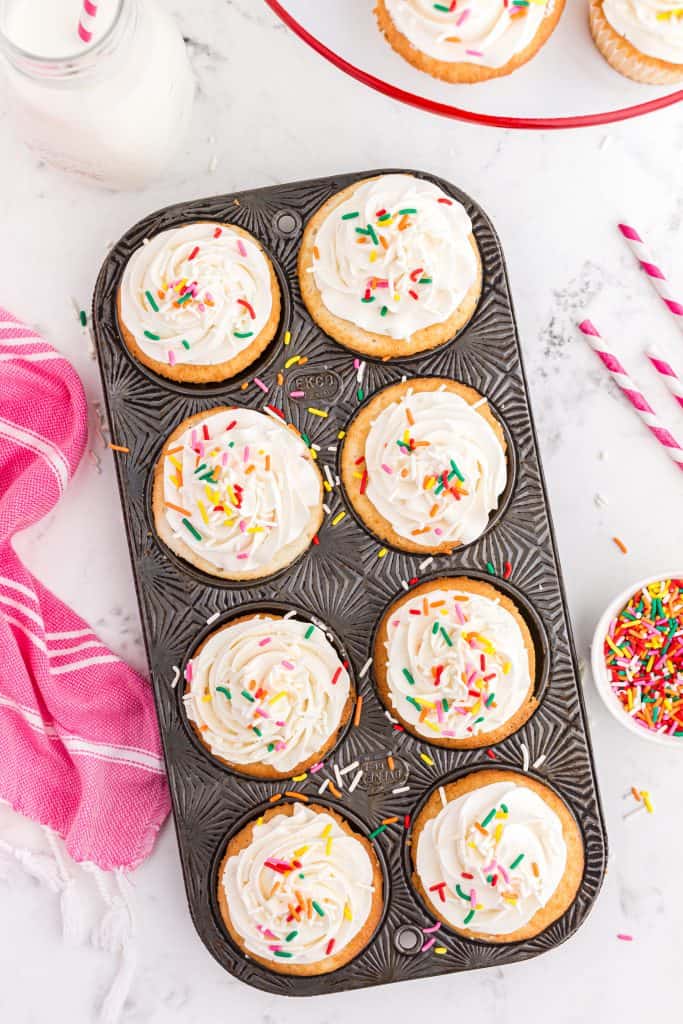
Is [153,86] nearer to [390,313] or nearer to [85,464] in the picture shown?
[390,313]

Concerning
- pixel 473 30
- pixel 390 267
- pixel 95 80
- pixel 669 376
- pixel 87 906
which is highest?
pixel 473 30

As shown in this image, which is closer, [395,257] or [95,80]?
[95,80]

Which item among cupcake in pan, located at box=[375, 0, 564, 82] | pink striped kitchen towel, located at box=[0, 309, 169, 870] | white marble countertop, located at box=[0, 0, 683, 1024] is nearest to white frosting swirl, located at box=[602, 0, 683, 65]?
cupcake in pan, located at box=[375, 0, 564, 82]

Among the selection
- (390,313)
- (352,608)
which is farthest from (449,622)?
(390,313)

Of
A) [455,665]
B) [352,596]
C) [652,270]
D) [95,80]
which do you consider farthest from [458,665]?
[95,80]

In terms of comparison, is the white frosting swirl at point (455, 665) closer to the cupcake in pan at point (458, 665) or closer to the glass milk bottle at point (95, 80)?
the cupcake in pan at point (458, 665)

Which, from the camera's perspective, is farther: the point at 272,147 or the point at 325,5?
the point at 272,147

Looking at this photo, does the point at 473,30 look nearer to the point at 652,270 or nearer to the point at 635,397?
the point at 652,270

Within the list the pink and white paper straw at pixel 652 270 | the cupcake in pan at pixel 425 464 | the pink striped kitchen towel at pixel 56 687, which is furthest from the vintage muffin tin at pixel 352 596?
the pink and white paper straw at pixel 652 270
